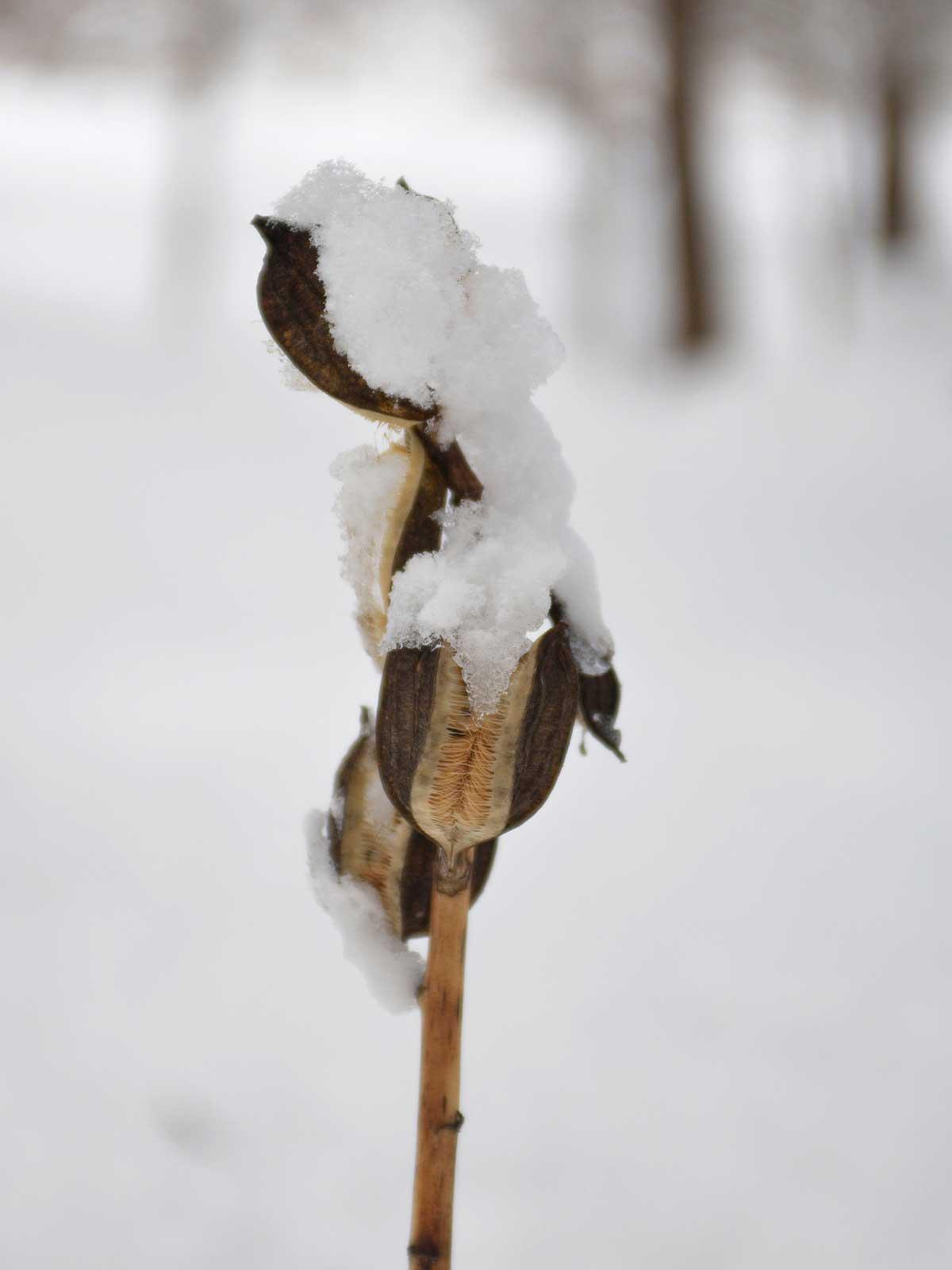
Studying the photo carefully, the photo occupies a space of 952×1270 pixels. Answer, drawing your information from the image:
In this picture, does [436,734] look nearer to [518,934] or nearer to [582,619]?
[582,619]

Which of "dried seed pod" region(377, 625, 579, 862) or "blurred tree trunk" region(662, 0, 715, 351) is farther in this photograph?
"blurred tree trunk" region(662, 0, 715, 351)

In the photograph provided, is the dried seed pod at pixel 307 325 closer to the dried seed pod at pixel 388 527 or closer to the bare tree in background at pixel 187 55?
the dried seed pod at pixel 388 527

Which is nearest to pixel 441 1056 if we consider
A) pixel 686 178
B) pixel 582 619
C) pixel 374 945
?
pixel 374 945

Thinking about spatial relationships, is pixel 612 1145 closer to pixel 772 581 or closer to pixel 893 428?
pixel 772 581

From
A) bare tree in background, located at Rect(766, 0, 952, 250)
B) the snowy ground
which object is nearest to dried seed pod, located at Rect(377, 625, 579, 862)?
the snowy ground

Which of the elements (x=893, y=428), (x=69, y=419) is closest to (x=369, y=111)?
(x=69, y=419)

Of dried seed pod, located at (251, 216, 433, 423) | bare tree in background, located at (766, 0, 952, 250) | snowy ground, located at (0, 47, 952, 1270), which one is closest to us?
dried seed pod, located at (251, 216, 433, 423)

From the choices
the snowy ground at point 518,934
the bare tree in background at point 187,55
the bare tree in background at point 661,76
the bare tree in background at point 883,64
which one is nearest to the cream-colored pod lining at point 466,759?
the snowy ground at point 518,934

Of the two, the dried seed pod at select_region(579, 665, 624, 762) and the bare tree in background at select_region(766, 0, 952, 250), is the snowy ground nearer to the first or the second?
the dried seed pod at select_region(579, 665, 624, 762)
